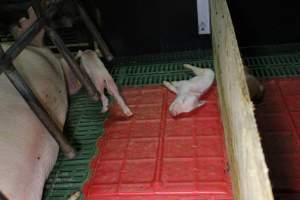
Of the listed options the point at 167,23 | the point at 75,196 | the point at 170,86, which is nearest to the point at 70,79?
the point at 170,86

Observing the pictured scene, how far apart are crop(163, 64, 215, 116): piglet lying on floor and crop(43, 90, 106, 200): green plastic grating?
1.32 ft

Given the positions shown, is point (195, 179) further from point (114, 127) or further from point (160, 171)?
point (114, 127)

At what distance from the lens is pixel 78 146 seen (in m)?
1.75

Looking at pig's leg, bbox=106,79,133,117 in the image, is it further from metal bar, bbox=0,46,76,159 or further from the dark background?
the dark background

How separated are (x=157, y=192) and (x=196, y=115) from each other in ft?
1.60

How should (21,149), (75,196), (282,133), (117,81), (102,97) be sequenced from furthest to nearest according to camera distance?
(117,81)
(102,97)
(282,133)
(75,196)
(21,149)

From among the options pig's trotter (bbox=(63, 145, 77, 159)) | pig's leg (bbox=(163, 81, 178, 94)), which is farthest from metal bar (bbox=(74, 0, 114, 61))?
pig's trotter (bbox=(63, 145, 77, 159))

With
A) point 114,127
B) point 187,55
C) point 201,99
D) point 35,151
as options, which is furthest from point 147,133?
point 187,55

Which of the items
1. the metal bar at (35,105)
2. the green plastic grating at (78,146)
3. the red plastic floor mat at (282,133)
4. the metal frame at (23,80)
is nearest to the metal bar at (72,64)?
the metal frame at (23,80)

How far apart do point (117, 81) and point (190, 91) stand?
51 centimetres

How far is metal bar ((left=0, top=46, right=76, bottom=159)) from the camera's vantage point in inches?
53.4

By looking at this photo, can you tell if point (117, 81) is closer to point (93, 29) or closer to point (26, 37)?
point (93, 29)

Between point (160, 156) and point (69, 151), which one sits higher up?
point (69, 151)

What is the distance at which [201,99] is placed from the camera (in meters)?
1.86
